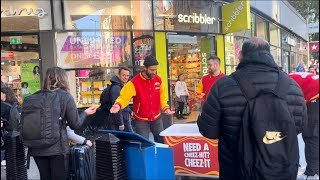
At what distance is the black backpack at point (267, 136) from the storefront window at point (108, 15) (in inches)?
308

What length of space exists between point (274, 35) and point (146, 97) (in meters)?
16.8

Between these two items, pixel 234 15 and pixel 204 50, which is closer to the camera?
pixel 234 15

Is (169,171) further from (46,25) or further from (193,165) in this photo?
(46,25)

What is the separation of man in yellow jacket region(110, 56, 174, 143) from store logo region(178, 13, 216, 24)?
19.9 ft

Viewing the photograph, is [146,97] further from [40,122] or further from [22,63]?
[22,63]

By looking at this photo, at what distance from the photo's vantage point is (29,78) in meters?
9.93

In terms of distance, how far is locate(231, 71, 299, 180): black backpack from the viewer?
270 cm

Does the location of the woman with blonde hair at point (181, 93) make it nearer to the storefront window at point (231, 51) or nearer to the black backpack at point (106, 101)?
the storefront window at point (231, 51)

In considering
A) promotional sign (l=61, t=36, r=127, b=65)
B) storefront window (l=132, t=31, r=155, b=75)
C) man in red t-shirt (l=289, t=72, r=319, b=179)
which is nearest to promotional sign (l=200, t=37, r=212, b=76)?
storefront window (l=132, t=31, r=155, b=75)

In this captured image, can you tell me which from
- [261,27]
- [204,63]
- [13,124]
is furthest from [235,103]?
[261,27]

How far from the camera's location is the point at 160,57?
1098 centimetres

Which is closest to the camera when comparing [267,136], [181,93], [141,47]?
[267,136]

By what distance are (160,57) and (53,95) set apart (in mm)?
7226

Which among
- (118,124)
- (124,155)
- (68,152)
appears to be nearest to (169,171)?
(124,155)
